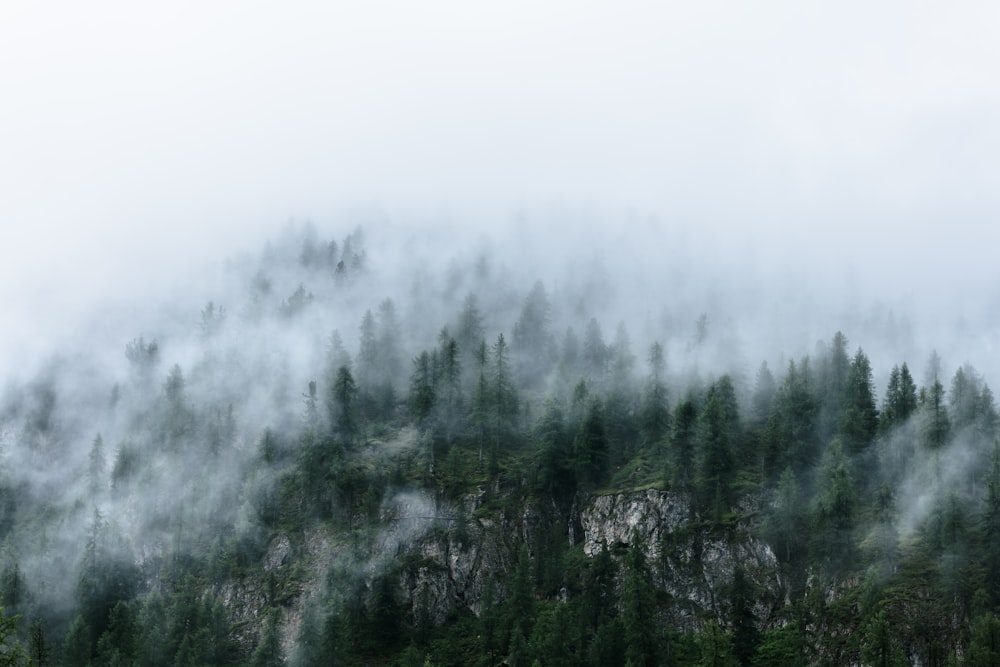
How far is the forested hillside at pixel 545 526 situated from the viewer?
4643 inches

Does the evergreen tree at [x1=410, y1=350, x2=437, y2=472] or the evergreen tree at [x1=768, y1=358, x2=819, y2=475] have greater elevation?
the evergreen tree at [x1=410, y1=350, x2=437, y2=472]

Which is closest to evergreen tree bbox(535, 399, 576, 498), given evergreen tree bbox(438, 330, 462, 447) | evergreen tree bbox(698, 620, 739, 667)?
evergreen tree bbox(438, 330, 462, 447)

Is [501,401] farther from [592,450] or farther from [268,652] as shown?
[268,652]

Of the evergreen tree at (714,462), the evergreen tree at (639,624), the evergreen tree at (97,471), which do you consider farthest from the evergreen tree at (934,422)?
the evergreen tree at (97,471)

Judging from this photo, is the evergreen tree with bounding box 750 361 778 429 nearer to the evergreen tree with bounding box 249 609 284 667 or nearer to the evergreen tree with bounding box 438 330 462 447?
the evergreen tree with bounding box 438 330 462 447

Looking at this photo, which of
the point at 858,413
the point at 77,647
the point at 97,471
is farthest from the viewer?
the point at 97,471

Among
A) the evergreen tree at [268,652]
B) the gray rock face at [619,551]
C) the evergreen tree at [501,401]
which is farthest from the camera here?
the evergreen tree at [501,401]

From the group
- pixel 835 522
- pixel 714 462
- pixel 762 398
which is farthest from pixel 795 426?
pixel 835 522

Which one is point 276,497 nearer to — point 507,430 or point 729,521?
point 507,430

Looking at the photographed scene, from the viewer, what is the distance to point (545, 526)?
150 meters

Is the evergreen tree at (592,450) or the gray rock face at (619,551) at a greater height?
the evergreen tree at (592,450)

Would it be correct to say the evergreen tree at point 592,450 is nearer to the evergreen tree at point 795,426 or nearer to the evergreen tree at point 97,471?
the evergreen tree at point 795,426

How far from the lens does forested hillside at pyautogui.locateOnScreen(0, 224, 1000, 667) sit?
118 metres

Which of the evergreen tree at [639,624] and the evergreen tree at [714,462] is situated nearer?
the evergreen tree at [639,624]
